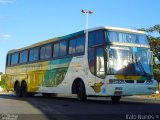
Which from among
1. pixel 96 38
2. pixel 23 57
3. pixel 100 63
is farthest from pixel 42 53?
pixel 100 63

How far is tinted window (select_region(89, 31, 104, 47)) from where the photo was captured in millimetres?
18547

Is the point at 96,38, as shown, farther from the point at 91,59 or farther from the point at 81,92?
the point at 81,92

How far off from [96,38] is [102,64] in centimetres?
143

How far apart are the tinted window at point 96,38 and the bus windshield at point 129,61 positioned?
0.73m

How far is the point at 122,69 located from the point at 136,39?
6.80 ft

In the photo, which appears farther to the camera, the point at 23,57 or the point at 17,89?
the point at 17,89

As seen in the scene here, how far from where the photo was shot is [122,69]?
1805 centimetres

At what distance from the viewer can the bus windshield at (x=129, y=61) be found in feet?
59.1

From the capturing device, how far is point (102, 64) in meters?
18.3

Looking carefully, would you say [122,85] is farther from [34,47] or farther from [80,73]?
[34,47]

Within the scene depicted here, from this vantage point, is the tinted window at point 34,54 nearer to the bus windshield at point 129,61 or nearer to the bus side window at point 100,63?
the bus side window at point 100,63

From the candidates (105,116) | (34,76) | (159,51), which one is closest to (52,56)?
(34,76)

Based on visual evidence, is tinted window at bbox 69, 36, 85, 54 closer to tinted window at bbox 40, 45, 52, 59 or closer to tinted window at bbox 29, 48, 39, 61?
tinted window at bbox 40, 45, 52, 59

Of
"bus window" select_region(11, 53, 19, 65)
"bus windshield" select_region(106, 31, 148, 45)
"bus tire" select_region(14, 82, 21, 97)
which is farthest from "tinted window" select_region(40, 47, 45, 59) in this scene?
"bus windshield" select_region(106, 31, 148, 45)
